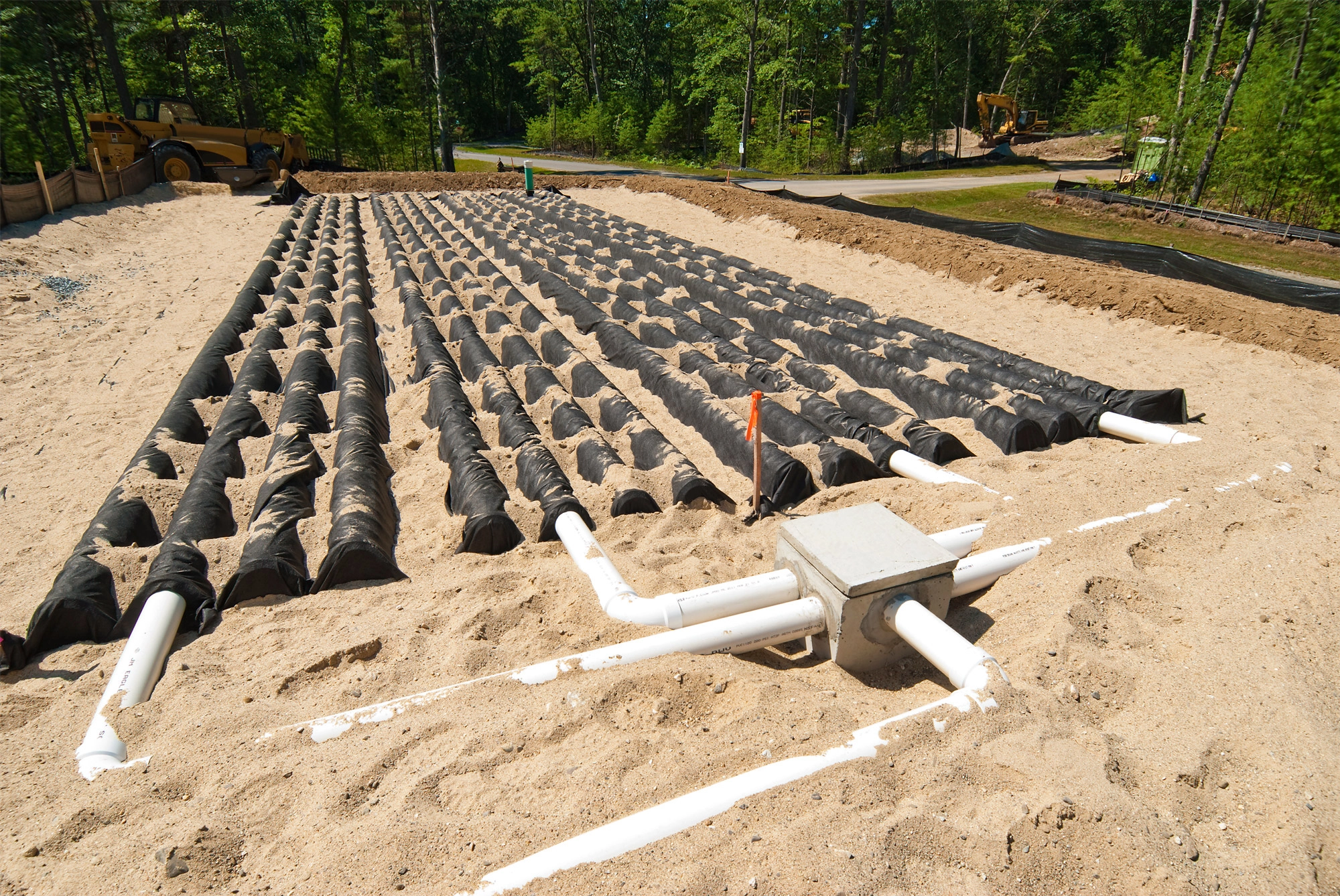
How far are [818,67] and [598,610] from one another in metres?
38.9

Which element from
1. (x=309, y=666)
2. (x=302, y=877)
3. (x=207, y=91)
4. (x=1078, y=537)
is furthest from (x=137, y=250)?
(x=207, y=91)

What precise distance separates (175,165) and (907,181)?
80.7 ft

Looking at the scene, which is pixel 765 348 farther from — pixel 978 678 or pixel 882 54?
pixel 882 54

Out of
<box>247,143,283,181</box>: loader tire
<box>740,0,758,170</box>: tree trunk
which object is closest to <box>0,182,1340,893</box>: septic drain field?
<box>247,143,283,181</box>: loader tire

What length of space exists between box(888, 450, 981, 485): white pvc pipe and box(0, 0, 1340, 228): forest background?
16.0 m

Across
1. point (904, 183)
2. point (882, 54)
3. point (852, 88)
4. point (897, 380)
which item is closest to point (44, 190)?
point (897, 380)

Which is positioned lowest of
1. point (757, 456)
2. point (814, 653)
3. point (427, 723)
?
point (814, 653)

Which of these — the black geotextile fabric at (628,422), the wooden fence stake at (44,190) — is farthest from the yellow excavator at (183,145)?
the black geotextile fabric at (628,422)

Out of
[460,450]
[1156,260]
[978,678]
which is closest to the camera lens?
[978,678]

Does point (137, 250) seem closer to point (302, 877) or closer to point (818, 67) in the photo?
point (302, 877)

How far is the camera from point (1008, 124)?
1484 inches

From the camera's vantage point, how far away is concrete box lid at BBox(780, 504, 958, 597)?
2.82 m

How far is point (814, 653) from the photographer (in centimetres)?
313

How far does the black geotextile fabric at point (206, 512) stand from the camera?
326 centimetres
